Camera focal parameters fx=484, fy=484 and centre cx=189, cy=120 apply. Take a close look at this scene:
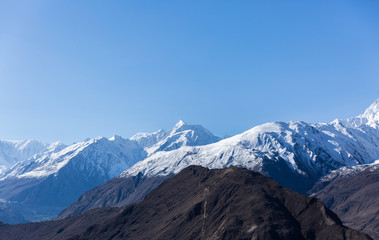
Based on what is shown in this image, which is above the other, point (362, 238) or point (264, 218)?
point (264, 218)

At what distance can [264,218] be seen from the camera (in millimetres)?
196250

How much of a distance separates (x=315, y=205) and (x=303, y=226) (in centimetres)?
1264

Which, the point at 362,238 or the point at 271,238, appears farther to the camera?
the point at 271,238

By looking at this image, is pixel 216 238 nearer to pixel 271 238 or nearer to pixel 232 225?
pixel 232 225

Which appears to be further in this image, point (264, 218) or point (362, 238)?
point (264, 218)

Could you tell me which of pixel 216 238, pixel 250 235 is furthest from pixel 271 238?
pixel 216 238

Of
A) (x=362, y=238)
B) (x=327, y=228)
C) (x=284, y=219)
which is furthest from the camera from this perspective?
(x=284, y=219)

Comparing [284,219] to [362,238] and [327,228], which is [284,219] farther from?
[362,238]

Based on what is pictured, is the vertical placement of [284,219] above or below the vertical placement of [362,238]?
above

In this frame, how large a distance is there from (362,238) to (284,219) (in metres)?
34.7

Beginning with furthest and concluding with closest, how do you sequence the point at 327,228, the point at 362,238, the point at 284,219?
the point at 284,219 < the point at 327,228 < the point at 362,238

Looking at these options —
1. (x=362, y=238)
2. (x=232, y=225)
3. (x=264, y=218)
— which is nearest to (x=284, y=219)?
(x=264, y=218)

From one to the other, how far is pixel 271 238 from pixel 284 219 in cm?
1465

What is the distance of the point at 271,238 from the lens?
181 meters
